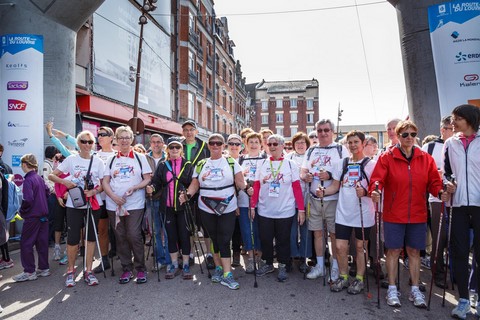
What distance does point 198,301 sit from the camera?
3.91 m

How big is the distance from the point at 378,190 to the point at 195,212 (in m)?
2.87

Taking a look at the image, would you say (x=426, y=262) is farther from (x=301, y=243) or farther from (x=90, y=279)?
(x=90, y=279)

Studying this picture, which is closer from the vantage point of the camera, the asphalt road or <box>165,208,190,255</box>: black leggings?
the asphalt road

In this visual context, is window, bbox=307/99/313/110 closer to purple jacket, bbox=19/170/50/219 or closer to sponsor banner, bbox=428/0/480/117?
sponsor banner, bbox=428/0/480/117

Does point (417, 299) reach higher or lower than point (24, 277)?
lower

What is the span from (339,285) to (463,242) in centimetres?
149

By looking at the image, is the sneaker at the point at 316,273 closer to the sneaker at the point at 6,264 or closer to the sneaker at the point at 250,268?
the sneaker at the point at 250,268

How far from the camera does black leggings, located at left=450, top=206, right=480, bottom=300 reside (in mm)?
3477

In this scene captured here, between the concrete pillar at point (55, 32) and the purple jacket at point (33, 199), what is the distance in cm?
315

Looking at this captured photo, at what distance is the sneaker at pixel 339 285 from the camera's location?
418 centimetres

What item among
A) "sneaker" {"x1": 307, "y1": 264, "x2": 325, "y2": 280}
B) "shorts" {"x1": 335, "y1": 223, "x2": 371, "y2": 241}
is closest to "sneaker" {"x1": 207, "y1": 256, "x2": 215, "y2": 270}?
"sneaker" {"x1": 307, "y1": 264, "x2": 325, "y2": 280}

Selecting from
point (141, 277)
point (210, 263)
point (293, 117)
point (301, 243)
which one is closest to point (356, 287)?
point (301, 243)

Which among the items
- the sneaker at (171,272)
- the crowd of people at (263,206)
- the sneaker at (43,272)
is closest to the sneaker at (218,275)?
the crowd of people at (263,206)

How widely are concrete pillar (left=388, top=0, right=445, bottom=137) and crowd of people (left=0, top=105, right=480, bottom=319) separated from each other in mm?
1995
